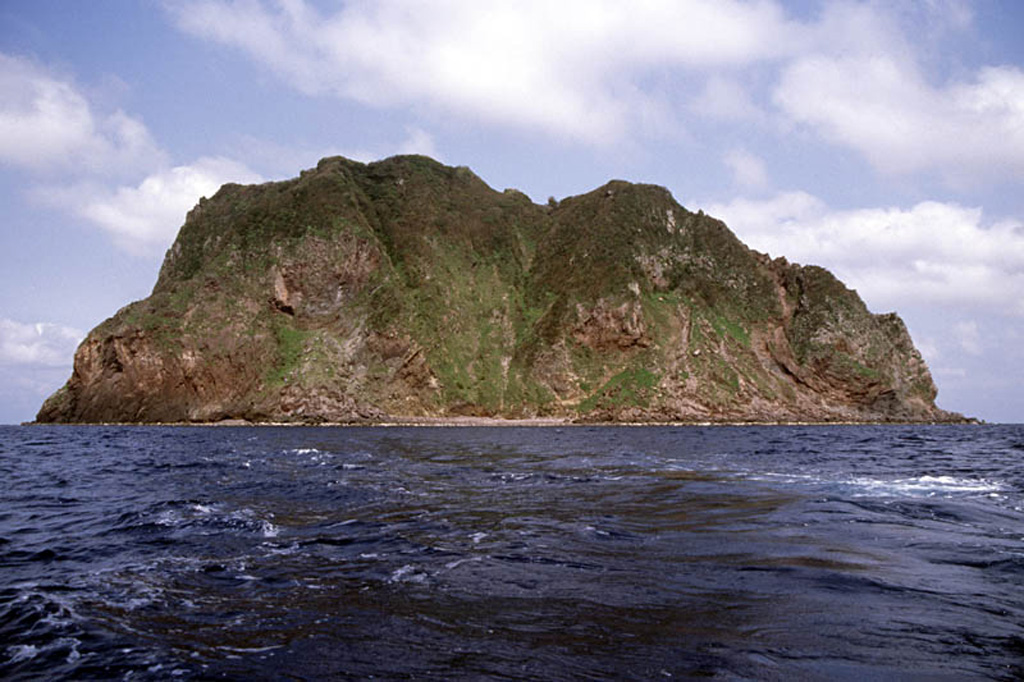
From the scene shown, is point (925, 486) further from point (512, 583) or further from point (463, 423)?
point (463, 423)

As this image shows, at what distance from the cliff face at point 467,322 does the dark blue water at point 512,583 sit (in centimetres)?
9824

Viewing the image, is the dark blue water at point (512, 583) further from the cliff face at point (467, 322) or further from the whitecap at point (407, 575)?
the cliff face at point (467, 322)

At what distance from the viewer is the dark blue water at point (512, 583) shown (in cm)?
648

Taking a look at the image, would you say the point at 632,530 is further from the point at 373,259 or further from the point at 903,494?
the point at 373,259

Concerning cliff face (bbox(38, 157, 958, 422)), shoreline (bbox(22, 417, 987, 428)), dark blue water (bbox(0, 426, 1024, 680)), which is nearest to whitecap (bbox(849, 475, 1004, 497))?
dark blue water (bbox(0, 426, 1024, 680))

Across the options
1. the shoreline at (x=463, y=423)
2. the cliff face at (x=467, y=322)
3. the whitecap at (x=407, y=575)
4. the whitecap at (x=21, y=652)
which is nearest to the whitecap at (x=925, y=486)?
the whitecap at (x=407, y=575)

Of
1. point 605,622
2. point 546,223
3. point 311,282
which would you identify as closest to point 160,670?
point 605,622

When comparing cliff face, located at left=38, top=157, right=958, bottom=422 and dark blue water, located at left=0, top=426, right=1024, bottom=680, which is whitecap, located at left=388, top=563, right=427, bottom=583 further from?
cliff face, located at left=38, top=157, right=958, bottom=422

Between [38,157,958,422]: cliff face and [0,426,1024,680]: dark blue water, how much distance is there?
98.2 m

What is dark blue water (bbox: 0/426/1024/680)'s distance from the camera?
21.2 ft

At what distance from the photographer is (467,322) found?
136 m

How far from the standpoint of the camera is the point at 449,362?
417 feet

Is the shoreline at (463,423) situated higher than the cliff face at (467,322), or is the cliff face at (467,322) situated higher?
the cliff face at (467,322)

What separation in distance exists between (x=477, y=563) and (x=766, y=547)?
5341 millimetres
